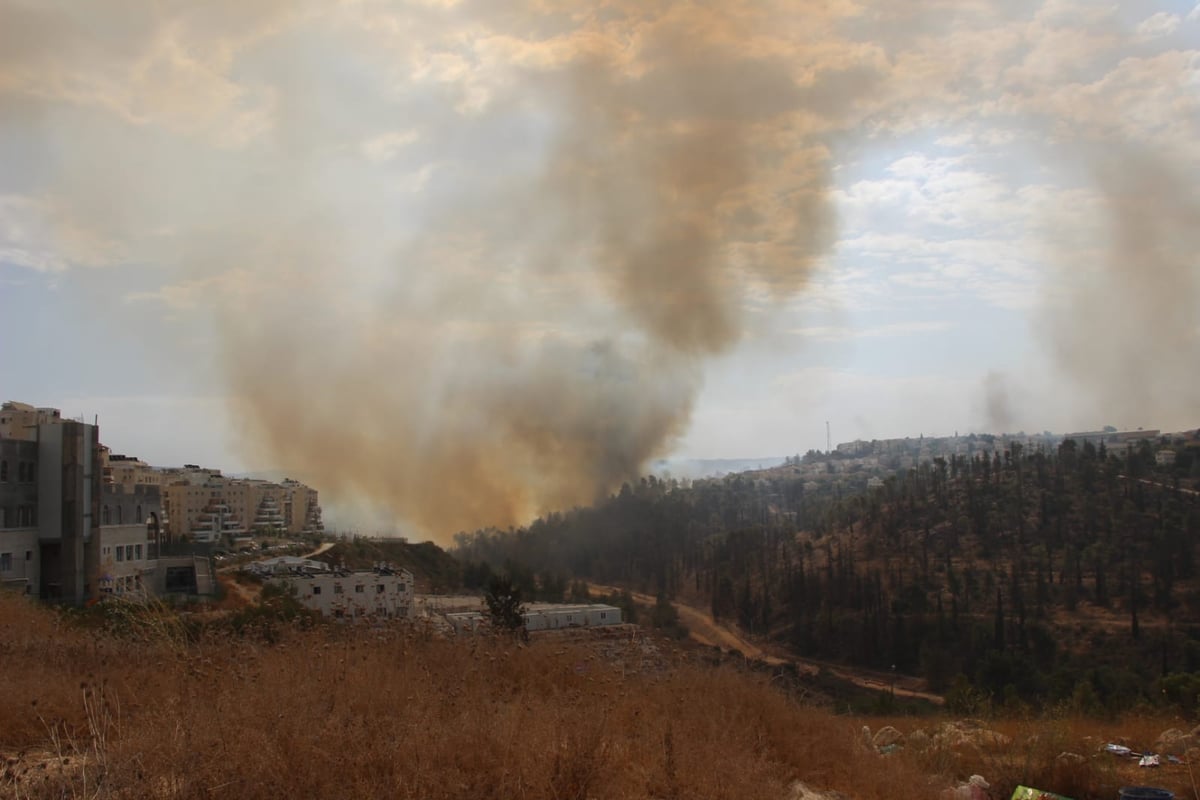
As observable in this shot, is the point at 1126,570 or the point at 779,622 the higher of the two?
the point at 1126,570

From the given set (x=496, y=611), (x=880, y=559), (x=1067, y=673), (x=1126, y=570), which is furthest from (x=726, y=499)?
(x=496, y=611)

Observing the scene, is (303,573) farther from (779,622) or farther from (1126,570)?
(1126,570)

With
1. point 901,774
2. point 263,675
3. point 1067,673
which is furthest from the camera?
point 1067,673

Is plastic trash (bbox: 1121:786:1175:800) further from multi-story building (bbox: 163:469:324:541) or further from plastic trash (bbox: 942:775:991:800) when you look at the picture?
multi-story building (bbox: 163:469:324:541)

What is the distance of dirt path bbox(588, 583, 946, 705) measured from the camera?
44213 mm

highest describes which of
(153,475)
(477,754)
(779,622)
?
(153,475)

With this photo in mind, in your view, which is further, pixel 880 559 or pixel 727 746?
pixel 880 559

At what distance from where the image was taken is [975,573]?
58125mm

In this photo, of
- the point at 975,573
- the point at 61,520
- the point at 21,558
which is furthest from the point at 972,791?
the point at 975,573

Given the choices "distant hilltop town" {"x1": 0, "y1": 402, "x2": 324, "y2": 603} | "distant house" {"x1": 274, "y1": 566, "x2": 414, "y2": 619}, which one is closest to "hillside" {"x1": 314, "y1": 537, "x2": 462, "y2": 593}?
"distant house" {"x1": 274, "y1": 566, "x2": 414, "y2": 619}

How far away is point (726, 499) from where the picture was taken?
127 meters

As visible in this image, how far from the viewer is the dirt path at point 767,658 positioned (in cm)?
4421

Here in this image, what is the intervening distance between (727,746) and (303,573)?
3540 centimetres

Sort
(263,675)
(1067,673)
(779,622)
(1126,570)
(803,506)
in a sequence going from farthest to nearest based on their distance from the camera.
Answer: (803,506), (779,622), (1126,570), (1067,673), (263,675)
